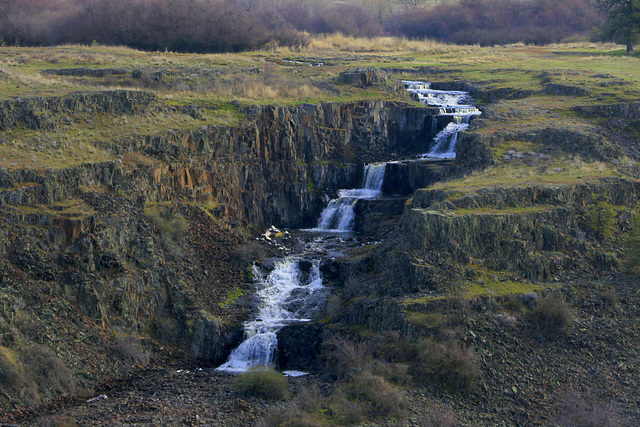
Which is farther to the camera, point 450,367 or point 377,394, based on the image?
point 450,367

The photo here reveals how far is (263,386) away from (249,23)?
5339cm

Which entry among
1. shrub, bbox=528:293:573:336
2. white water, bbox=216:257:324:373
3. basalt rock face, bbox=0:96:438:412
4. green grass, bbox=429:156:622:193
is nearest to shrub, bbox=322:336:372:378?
white water, bbox=216:257:324:373

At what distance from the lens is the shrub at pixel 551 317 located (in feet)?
101

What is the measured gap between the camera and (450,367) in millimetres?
28219

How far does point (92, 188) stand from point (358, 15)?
82066 millimetres

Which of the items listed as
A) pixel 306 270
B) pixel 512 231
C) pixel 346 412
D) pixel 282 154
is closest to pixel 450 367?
pixel 346 412

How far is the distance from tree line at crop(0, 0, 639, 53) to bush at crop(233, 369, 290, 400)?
45.7 meters

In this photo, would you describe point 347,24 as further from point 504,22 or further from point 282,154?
point 282,154

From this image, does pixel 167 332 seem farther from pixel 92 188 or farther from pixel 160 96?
pixel 160 96

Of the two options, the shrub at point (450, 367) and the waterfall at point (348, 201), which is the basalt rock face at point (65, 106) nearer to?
the waterfall at point (348, 201)

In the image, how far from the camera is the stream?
110 feet

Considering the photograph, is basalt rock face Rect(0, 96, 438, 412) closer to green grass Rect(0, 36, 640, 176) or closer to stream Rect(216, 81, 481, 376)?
stream Rect(216, 81, 481, 376)

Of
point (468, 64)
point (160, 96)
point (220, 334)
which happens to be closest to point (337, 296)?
point (220, 334)

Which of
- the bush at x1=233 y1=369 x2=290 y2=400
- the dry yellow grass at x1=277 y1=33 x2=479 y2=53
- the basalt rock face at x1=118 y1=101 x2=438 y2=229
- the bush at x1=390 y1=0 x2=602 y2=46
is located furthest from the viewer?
the bush at x1=390 y1=0 x2=602 y2=46
